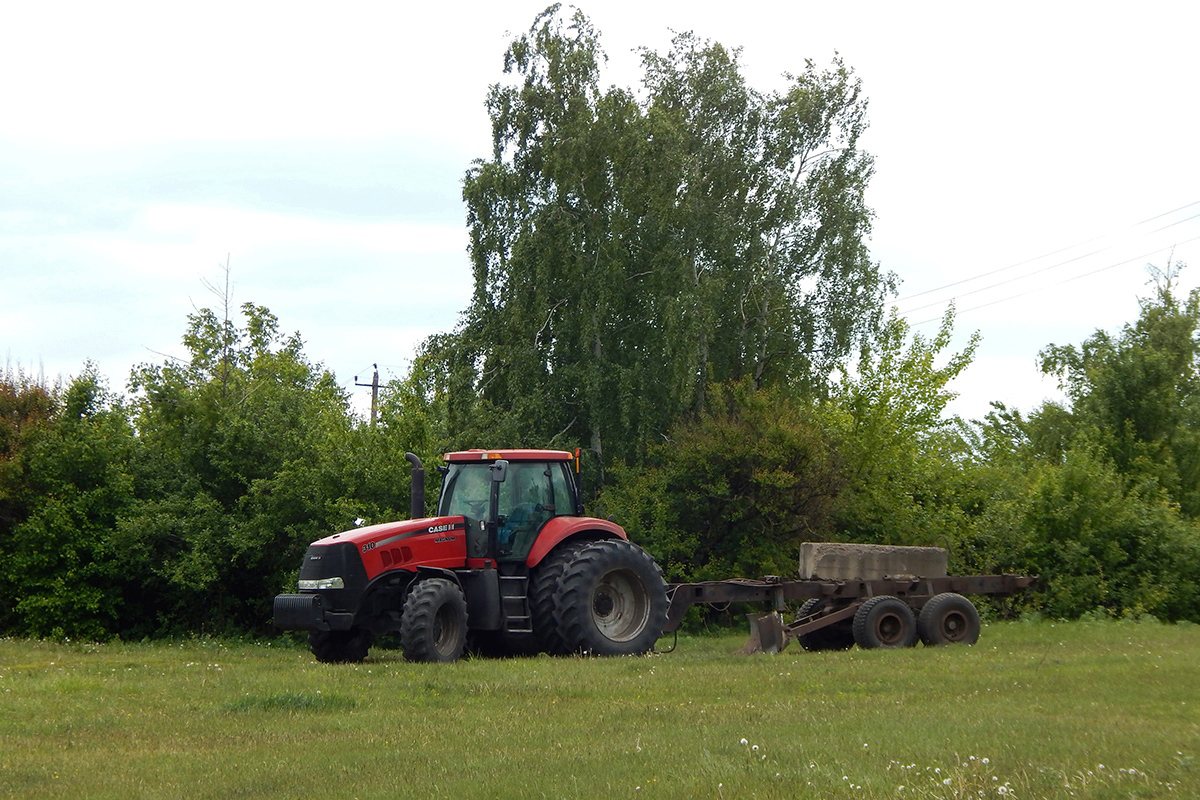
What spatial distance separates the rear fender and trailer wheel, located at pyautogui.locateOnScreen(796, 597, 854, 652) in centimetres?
311

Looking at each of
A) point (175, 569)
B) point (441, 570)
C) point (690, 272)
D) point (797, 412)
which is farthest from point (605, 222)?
point (441, 570)

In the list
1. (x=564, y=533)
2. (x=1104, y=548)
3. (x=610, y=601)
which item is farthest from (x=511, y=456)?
(x=1104, y=548)

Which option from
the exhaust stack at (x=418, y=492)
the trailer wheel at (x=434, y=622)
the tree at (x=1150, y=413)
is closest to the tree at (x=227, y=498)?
the exhaust stack at (x=418, y=492)

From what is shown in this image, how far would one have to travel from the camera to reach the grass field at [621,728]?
23.5 feet

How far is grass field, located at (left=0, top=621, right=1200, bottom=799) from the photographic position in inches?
282

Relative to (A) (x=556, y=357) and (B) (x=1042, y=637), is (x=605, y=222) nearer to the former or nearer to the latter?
(A) (x=556, y=357)

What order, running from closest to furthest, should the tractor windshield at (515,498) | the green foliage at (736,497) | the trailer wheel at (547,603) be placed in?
1. the trailer wheel at (547,603)
2. the tractor windshield at (515,498)
3. the green foliage at (736,497)

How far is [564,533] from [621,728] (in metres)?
6.89

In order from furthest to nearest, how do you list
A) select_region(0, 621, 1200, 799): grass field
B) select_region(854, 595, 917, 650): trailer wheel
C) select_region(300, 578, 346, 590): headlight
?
1. select_region(854, 595, 917, 650): trailer wheel
2. select_region(300, 578, 346, 590): headlight
3. select_region(0, 621, 1200, 799): grass field

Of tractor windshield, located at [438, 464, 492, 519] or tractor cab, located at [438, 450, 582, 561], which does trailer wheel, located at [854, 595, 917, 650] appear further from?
tractor windshield, located at [438, 464, 492, 519]

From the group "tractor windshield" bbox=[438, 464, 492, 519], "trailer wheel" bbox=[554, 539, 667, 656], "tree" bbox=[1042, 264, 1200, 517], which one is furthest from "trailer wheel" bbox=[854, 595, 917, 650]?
"tree" bbox=[1042, 264, 1200, 517]

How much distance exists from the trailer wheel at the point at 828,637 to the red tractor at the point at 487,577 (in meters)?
2.67

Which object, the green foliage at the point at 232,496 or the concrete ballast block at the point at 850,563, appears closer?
the concrete ballast block at the point at 850,563

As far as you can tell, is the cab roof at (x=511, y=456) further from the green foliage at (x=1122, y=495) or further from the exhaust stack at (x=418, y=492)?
the green foliage at (x=1122, y=495)
